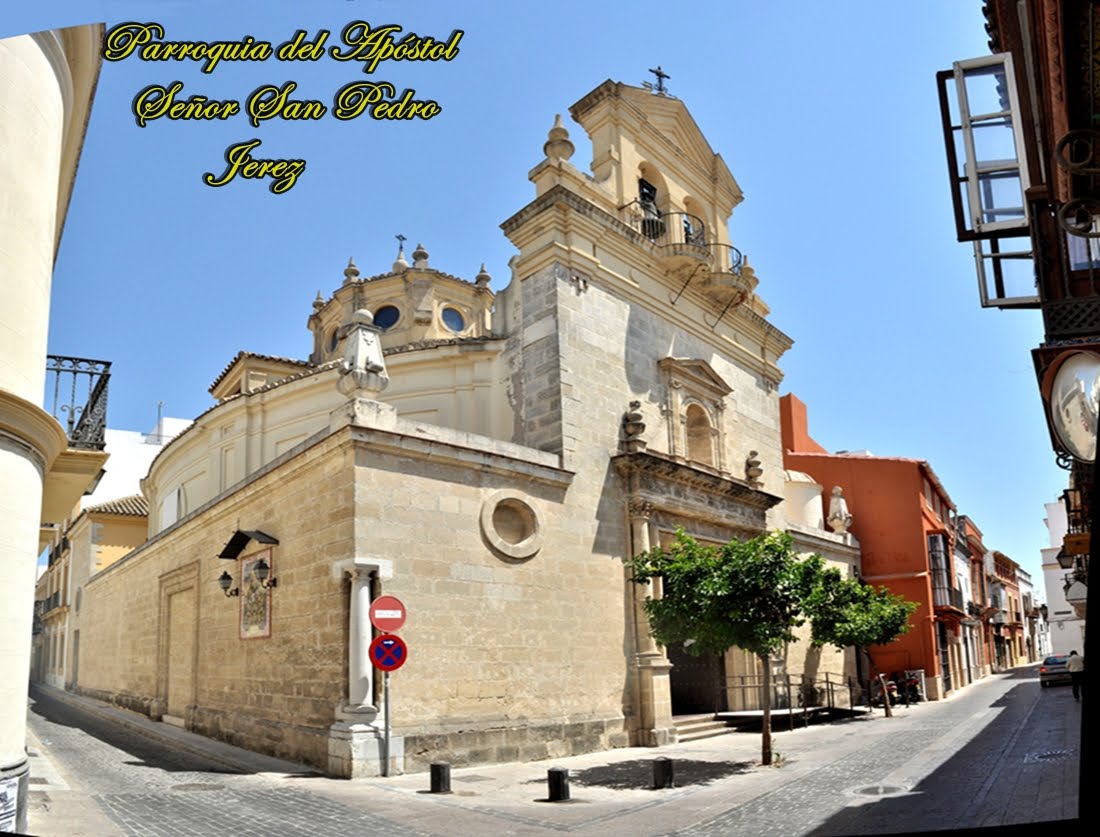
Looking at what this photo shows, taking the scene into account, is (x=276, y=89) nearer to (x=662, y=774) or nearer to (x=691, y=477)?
(x=662, y=774)

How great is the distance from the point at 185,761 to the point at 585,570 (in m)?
6.49

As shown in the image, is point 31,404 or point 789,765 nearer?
point 31,404

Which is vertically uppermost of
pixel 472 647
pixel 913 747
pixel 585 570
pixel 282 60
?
pixel 282 60

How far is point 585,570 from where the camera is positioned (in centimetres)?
1465

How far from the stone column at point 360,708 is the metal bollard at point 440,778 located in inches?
48.6

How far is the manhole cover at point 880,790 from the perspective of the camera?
373 inches

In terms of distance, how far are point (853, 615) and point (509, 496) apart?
8.97m

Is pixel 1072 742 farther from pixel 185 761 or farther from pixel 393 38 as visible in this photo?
pixel 393 38

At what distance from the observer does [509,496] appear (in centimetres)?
1364

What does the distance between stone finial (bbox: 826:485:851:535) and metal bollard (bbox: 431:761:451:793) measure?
20.2 m

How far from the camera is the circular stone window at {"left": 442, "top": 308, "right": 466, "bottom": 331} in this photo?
25047 millimetres

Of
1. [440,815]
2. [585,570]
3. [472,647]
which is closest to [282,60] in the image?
[440,815]

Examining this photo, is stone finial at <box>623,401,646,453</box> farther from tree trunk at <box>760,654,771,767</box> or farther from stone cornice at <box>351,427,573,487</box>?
tree trunk at <box>760,654,771,767</box>

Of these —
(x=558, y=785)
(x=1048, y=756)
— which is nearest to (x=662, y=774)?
(x=558, y=785)
